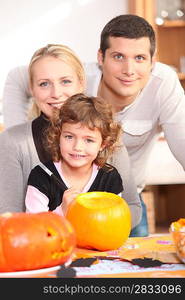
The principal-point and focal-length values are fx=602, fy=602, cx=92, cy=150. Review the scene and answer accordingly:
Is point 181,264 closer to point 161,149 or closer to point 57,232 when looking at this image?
point 57,232

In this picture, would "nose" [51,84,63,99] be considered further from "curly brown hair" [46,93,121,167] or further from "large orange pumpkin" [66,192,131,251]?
"large orange pumpkin" [66,192,131,251]

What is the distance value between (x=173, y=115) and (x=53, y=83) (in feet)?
1.61

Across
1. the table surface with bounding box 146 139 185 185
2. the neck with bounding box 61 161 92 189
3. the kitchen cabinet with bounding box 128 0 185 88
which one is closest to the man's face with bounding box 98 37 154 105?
the neck with bounding box 61 161 92 189

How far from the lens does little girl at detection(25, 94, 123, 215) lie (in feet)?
3.65

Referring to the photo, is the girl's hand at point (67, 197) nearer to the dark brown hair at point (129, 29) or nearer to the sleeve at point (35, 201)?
the sleeve at point (35, 201)

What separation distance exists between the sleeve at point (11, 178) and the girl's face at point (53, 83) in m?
0.11

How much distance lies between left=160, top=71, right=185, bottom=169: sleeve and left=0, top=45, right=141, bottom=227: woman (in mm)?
352

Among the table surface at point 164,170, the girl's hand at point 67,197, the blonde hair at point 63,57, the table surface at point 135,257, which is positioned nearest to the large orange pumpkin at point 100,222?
the table surface at point 135,257

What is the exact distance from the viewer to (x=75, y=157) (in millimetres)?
1115

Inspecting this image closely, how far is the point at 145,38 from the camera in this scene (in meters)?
1.54

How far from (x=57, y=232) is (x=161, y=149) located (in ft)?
6.13

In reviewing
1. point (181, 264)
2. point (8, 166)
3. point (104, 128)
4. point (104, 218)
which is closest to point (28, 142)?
point (8, 166)

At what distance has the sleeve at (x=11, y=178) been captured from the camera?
1.25m

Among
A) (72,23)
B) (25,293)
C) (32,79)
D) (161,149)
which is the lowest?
(161,149)
